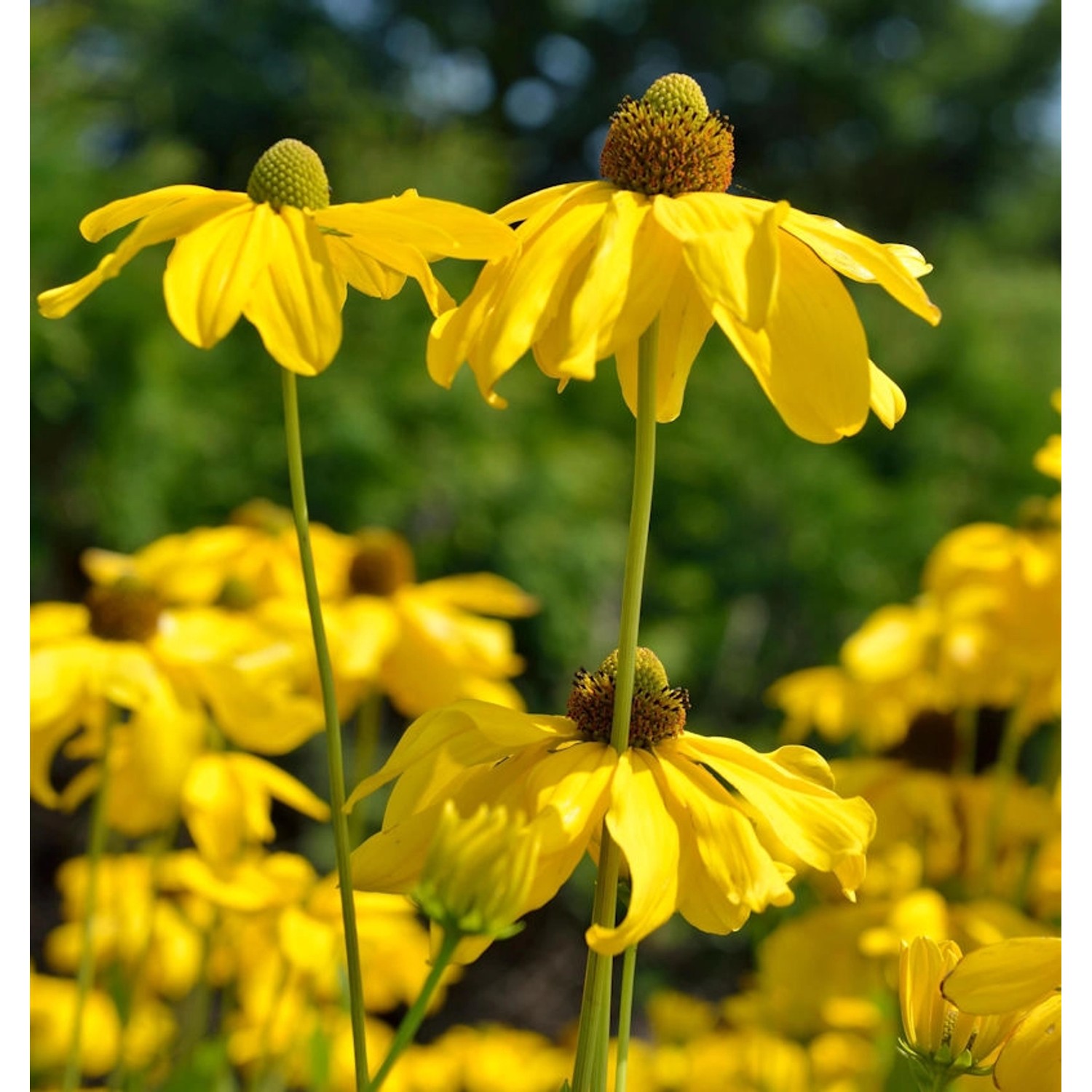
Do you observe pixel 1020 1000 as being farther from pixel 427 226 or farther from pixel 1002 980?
pixel 427 226

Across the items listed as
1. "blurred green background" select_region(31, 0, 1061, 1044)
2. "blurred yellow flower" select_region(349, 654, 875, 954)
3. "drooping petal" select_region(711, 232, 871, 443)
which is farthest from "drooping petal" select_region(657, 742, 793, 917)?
"blurred green background" select_region(31, 0, 1061, 1044)

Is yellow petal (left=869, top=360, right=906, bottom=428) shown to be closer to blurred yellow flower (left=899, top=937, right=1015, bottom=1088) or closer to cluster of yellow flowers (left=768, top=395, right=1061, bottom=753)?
blurred yellow flower (left=899, top=937, right=1015, bottom=1088)

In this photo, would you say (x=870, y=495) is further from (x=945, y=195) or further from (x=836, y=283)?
(x=945, y=195)

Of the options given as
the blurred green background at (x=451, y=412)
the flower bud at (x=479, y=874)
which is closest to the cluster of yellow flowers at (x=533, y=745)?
the flower bud at (x=479, y=874)

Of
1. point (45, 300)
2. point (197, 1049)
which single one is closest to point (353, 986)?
point (45, 300)

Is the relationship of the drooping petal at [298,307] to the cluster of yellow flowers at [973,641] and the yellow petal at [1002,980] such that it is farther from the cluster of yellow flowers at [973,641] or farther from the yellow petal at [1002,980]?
the cluster of yellow flowers at [973,641]

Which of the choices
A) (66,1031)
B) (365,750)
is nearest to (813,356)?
(365,750)

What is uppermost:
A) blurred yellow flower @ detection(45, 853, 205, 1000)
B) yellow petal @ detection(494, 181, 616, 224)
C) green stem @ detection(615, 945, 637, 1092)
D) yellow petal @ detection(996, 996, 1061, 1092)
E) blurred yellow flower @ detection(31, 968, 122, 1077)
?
yellow petal @ detection(494, 181, 616, 224)

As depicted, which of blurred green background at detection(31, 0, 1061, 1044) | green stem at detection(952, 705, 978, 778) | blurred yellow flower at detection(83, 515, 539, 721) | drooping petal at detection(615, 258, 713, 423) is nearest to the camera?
drooping petal at detection(615, 258, 713, 423)
